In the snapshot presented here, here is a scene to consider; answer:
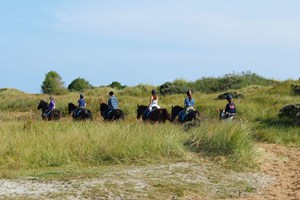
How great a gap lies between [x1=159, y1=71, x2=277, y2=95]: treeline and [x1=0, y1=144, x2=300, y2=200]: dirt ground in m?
28.0

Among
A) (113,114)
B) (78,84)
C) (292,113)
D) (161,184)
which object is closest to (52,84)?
(78,84)

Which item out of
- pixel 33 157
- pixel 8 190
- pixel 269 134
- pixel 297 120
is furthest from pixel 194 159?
pixel 297 120

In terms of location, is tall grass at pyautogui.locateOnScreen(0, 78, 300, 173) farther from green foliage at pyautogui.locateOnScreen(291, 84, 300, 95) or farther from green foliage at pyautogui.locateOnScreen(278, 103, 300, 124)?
green foliage at pyautogui.locateOnScreen(291, 84, 300, 95)

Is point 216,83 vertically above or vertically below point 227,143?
above

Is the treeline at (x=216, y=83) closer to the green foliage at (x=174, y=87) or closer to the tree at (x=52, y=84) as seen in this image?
the green foliage at (x=174, y=87)

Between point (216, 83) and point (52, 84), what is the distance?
2230 centimetres

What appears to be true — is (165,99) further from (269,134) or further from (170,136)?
(170,136)

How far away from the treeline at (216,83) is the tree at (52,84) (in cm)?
1651

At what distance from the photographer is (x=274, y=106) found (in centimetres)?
2420

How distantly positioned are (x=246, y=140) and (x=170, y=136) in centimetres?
193

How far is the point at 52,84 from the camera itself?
55.6 metres

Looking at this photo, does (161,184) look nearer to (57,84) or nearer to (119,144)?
(119,144)

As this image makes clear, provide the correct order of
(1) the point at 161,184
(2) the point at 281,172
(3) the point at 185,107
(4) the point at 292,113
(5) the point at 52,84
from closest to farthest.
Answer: (1) the point at 161,184
(2) the point at 281,172
(3) the point at 185,107
(4) the point at 292,113
(5) the point at 52,84

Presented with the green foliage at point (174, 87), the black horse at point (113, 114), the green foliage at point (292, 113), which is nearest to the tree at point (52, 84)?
the green foliage at point (174, 87)
